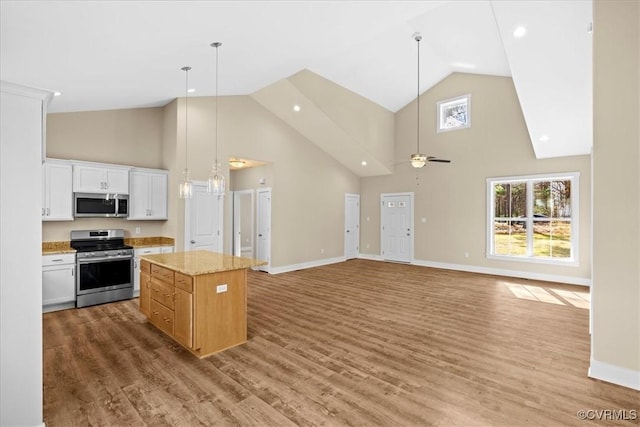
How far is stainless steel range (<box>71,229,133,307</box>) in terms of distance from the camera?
466 centimetres

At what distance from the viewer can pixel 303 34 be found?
136 inches

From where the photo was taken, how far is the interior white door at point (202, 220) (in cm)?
578

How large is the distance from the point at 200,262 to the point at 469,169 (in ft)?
22.1

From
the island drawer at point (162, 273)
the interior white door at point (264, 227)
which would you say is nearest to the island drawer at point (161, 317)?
the island drawer at point (162, 273)

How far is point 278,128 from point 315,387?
19.6 ft

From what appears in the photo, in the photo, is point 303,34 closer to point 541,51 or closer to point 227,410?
point 541,51

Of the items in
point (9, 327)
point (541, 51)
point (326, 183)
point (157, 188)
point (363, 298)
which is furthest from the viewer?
point (326, 183)

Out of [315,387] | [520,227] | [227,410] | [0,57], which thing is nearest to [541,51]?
[520,227]

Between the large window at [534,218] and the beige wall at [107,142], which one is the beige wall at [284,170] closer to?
the beige wall at [107,142]

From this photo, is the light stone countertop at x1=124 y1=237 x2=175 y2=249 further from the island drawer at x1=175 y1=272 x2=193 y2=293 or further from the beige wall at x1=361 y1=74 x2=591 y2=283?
the beige wall at x1=361 y1=74 x2=591 y2=283

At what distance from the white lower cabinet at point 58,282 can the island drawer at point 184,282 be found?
2476 millimetres

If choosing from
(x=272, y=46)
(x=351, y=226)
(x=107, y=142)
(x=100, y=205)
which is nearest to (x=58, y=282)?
(x=100, y=205)

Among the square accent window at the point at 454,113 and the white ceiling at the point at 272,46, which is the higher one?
the square accent window at the point at 454,113

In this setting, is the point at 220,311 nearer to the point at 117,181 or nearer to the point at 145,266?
the point at 145,266
